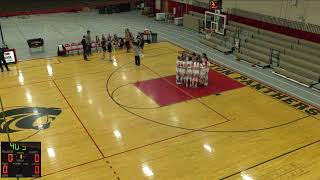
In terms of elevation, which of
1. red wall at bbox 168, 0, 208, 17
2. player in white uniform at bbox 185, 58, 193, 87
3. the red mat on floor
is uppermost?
red wall at bbox 168, 0, 208, 17

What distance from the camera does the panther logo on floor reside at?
42.1 ft

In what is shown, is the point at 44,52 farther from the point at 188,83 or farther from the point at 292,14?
the point at 292,14

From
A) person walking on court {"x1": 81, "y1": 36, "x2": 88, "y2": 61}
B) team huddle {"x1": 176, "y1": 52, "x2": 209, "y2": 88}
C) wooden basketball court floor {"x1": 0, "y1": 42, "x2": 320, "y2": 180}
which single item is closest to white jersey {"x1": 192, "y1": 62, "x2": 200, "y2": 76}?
team huddle {"x1": 176, "y1": 52, "x2": 209, "y2": 88}

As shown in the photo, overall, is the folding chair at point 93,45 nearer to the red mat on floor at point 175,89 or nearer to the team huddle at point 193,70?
the red mat on floor at point 175,89

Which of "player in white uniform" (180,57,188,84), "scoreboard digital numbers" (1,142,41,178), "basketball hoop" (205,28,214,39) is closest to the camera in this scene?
"scoreboard digital numbers" (1,142,41,178)

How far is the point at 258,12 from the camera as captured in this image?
23125mm

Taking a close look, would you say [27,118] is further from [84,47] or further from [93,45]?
[93,45]

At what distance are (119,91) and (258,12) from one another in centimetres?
1308

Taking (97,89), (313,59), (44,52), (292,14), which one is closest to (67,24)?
(44,52)

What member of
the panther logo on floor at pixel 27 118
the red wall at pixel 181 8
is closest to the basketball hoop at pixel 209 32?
the red wall at pixel 181 8

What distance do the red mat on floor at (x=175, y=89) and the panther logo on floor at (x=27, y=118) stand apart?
469 centimetres

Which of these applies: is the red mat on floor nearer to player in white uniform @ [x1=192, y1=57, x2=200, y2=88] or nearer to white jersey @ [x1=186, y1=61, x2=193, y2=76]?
player in white uniform @ [x1=192, y1=57, x2=200, y2=88]

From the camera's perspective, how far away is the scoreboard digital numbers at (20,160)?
7234mm

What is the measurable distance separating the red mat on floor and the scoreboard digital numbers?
26.5ft
